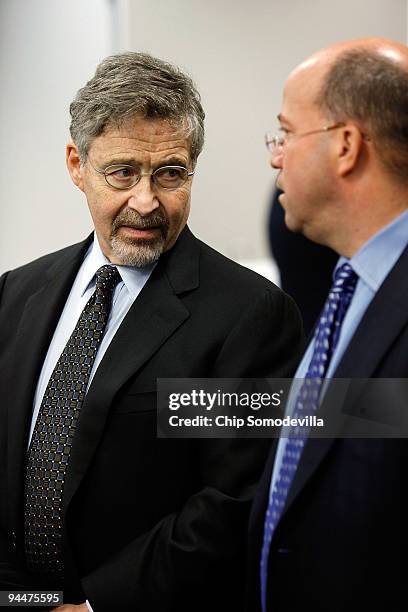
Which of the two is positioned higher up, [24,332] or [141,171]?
[141,171]

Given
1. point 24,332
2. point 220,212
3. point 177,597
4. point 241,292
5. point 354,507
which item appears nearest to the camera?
point 354,507

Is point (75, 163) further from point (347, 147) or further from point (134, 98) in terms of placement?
point (347, 147)

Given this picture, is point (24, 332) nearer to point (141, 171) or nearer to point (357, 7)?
point (141, 171)

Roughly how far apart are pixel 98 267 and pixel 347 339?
698 mm

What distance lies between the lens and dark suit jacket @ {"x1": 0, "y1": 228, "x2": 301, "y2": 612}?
1.56 meters

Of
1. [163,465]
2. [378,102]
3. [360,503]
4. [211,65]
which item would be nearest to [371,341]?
[360,503]

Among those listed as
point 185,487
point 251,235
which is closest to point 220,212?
point 251,235

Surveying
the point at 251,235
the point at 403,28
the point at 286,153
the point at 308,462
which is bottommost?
the point at 308,462

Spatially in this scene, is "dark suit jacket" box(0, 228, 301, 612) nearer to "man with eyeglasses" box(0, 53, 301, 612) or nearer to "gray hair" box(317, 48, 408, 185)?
"man with eyeglasses" box(0, 53, 301, 612)

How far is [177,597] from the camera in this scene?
5.13ft

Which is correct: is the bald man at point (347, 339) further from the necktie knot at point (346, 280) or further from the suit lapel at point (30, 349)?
the suit lapel at point (30, 349)

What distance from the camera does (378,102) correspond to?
1.25 meters

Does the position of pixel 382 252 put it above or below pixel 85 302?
below

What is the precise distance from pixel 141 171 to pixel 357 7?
1826 millimetres
